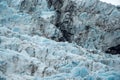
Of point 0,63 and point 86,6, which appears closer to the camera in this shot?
point 0,63

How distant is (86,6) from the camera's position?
2706 cm

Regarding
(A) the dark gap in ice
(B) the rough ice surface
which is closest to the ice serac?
(B) the rough ice surface

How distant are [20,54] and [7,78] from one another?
9.99ft

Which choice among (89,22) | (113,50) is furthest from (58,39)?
(113,50)

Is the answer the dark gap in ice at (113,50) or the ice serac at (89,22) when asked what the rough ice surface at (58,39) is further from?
the dark gap in ice at (113,50)

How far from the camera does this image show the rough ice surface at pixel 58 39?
16453 mm

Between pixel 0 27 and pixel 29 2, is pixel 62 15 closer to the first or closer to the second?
pixel 29 2

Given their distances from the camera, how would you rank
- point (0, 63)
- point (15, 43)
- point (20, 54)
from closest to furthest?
point (0, 63), point (20, 54), point (15, 43)

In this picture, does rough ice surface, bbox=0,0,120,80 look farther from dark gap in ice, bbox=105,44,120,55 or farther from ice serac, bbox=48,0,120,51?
dark gap in ice, bbox=105,44,120,55

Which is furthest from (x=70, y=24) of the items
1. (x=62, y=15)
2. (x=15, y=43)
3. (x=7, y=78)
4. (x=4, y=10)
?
(x=7, y=78)

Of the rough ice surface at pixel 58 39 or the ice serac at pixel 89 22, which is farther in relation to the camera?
the ice serac at pixel 89 22

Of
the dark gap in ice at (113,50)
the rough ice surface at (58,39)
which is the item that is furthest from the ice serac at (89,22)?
the dark gap in ice at (113,50)

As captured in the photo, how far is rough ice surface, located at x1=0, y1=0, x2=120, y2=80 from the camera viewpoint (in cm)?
1645

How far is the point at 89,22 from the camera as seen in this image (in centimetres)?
2633
